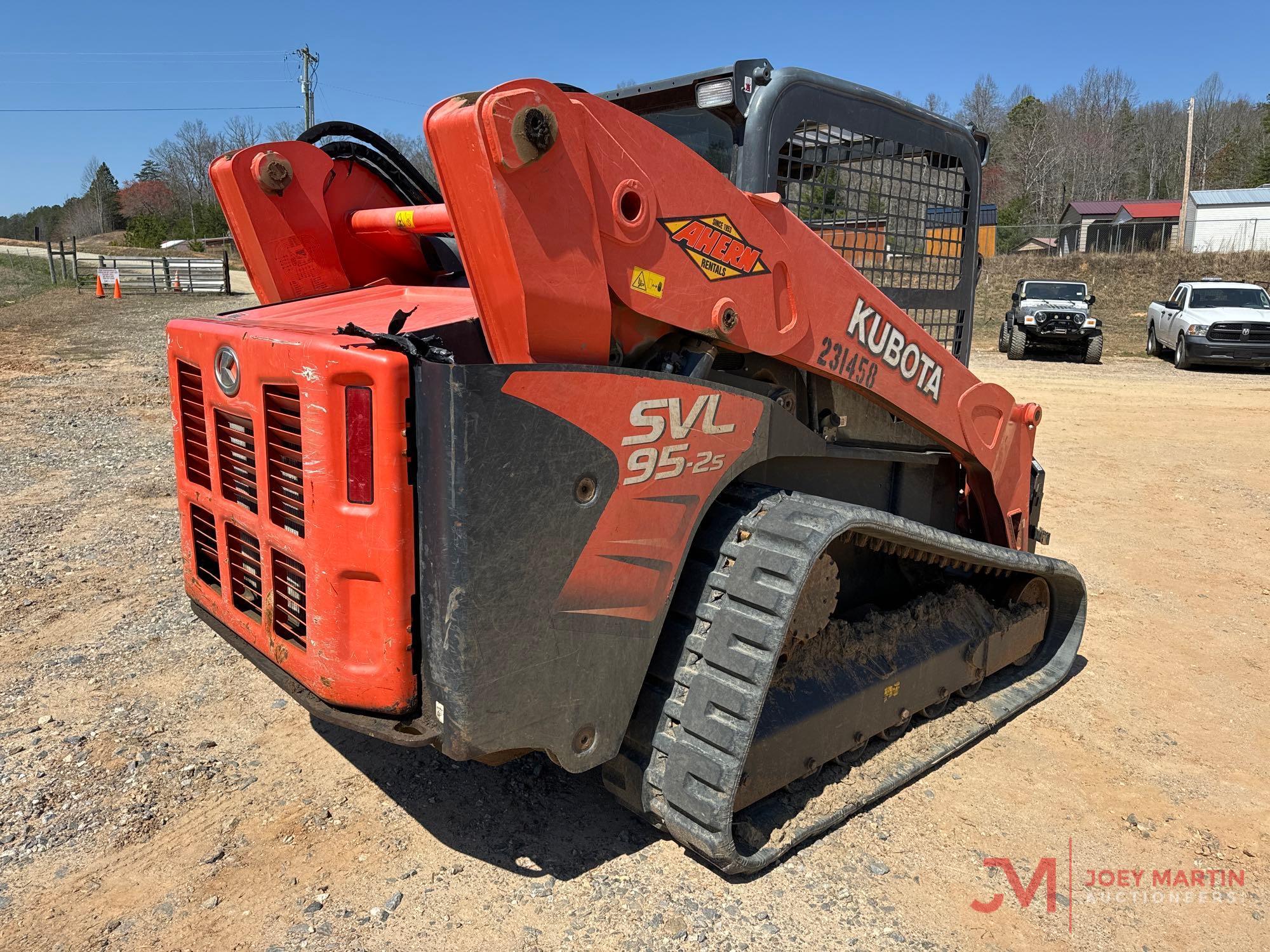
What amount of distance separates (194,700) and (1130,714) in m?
3.90

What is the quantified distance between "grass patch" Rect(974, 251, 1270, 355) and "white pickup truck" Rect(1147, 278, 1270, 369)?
6.74 metres

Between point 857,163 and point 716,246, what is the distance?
118 cm

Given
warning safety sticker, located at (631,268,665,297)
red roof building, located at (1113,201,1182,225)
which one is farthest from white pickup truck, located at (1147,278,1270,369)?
red roof building, located at (1113,201,1182,225)

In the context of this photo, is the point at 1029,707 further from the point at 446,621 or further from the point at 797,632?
the point at 446,621

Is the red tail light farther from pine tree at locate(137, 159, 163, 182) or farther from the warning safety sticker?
pine tree at locate(137, 159, 163, 182)

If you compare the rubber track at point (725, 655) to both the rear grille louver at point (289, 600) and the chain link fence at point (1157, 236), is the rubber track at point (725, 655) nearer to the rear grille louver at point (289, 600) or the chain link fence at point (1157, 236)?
the rear grille louver at point (289, 600)

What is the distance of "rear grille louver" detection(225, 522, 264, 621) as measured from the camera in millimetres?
2859

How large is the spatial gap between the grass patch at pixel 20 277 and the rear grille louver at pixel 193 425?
79.1 feet

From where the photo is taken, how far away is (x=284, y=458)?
8.37 ft

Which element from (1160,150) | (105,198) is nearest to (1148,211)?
(1160,150)

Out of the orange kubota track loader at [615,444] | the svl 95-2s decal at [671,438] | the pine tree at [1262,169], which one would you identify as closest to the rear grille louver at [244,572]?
the orange kubota track loader at [615,444]

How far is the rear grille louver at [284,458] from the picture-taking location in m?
2.49

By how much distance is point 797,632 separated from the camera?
2.86 metres

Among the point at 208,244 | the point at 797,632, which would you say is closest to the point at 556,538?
the point at 797,632
